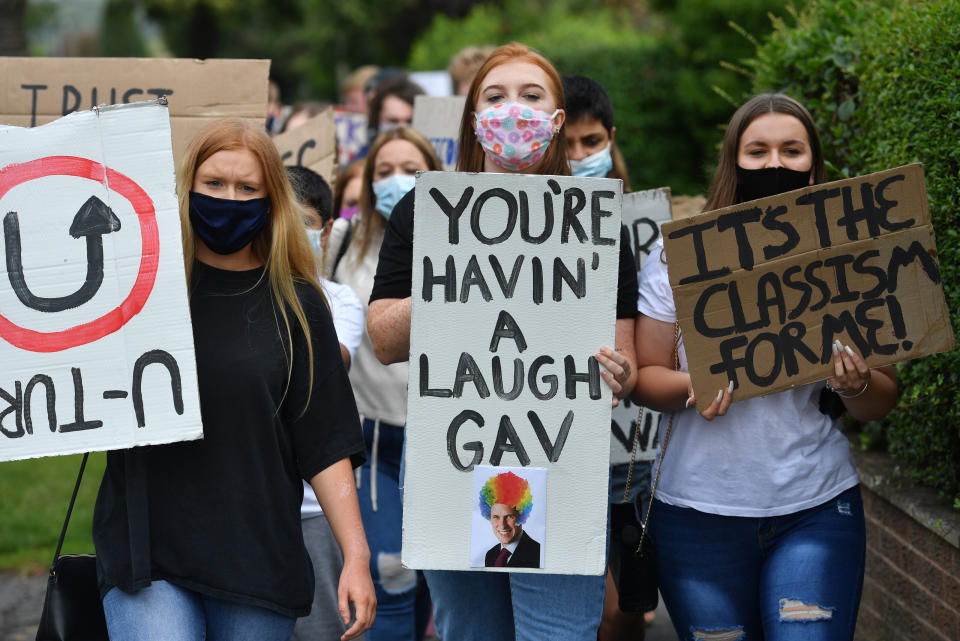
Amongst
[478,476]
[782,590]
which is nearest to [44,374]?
[478,476]

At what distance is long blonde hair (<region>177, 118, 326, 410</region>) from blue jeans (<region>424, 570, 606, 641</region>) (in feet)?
2.08

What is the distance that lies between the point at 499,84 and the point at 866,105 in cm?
189

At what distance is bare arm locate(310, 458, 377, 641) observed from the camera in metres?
2.96

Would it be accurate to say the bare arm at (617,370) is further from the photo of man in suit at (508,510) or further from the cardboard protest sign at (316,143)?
the cardboard protest sign at (316,143)

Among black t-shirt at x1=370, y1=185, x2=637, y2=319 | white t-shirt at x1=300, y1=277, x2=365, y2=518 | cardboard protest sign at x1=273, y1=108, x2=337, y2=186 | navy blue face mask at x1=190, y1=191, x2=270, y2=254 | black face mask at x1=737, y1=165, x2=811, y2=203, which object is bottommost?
white t-shirt at x1=300, y1=277, x2=365, y2=518

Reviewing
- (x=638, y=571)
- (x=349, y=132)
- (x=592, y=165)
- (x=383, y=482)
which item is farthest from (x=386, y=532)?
(x=349, y=132)

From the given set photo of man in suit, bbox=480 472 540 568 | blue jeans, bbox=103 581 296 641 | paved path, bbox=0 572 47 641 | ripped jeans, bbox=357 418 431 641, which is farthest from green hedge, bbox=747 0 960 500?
paved path, bbox=0 572 47 641

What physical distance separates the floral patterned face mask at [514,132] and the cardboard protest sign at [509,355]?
0.68 ft

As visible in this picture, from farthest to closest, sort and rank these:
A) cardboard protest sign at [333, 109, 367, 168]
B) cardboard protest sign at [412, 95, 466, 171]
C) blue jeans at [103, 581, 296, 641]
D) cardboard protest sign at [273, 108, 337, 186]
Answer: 1. cardboard protest sign at [333, 109, 367, 168]
2. cardboard protest sign at [412, 95, 466, 171]
3. cardboard protest sign at [273, 108, 337, 186]
4. blue jeans at [103, 581, 296, 641]

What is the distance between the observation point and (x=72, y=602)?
3080 millimetres

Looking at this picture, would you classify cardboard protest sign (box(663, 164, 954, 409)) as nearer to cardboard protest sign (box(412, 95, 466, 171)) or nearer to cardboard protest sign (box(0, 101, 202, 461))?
Result: cardboard protest sign (box(0, 101, 202, 461))

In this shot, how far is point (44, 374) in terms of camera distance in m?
2.89

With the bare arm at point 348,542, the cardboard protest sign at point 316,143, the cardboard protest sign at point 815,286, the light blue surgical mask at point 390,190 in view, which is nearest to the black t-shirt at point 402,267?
the cardboard protest sign at point 815,286

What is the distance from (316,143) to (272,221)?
102 inches
